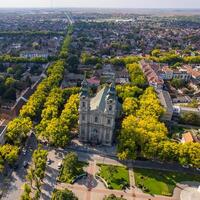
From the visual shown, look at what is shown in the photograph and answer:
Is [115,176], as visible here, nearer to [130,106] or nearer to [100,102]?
[100,102]

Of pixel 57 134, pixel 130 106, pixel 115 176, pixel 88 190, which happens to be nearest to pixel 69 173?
pixel 88 190

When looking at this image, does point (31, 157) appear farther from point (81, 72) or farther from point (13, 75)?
point (81, 72)

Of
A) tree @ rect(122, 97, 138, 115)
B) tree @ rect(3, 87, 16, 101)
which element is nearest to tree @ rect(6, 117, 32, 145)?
tree @ rect(3, 87, 16, 101)

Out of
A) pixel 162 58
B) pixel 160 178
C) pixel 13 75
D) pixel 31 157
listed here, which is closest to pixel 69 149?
pixel 31 157

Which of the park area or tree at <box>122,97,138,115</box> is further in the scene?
tree at <box>122,97,138,115</box>

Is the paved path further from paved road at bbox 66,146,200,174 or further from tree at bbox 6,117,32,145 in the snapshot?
tree at bbox 6,117,32,145
